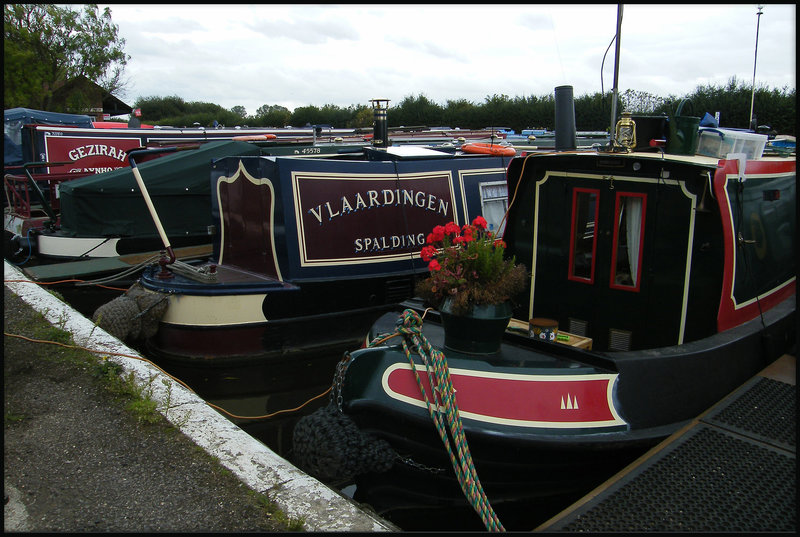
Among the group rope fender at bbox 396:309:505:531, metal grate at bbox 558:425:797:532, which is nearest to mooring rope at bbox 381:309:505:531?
rope fender at bbox 396:309:505:531

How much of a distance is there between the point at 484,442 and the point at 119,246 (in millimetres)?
8423

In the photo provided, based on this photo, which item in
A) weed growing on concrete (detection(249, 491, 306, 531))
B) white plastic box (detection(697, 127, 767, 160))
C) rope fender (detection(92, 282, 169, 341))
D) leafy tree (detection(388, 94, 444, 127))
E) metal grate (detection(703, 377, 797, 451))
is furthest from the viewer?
leafy tree (detection(388, 94, 444, 127))

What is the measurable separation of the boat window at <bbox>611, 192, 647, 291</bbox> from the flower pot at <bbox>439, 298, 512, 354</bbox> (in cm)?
121

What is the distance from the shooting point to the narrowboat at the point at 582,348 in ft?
12.7

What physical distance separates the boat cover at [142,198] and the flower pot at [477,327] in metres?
7.09

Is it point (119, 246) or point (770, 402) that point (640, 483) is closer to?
point (770, 402)

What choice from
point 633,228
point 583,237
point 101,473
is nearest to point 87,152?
point 101,473

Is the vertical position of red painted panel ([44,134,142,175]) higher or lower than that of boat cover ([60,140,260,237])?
higher

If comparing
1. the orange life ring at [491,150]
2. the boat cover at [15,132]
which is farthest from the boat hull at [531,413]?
the boat cover at [15,132]

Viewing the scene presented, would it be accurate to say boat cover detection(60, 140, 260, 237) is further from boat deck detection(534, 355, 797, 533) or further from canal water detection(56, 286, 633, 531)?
boat deck detection(534, 355, 797, 533)

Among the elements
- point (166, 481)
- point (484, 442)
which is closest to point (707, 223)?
point (484, 442)

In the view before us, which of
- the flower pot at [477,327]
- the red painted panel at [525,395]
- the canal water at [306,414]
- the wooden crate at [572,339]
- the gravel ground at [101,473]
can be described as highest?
the flower pot at [477,327]

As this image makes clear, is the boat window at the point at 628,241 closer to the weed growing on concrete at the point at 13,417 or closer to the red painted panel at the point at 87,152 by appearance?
the weed growing on concrete at the point at 13,417

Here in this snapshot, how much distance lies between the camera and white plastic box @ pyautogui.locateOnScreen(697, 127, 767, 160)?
511 centimetres
